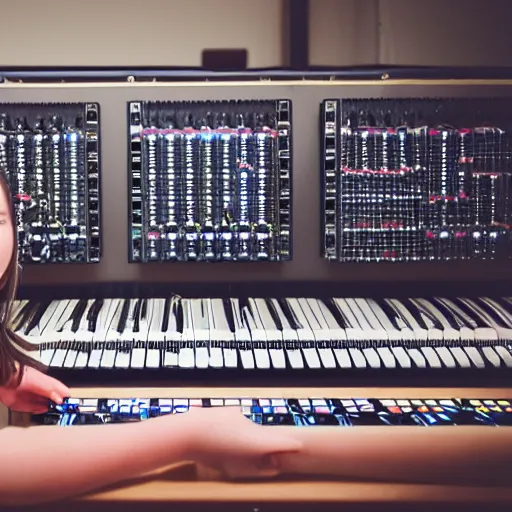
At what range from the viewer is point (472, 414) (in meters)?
1.25

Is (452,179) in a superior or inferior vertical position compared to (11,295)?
superior

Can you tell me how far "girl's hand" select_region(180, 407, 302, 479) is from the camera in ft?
3.89

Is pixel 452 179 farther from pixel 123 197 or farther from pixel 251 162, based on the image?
pixel 123 197

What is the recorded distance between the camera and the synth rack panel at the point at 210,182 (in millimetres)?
1409

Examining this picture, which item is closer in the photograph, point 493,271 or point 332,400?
point 332,400

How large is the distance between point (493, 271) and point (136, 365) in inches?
37.8

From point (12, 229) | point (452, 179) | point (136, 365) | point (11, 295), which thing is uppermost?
point (452, 179)

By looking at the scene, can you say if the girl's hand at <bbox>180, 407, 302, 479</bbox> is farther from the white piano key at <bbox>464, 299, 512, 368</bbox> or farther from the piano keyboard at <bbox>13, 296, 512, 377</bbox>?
the white piano key at <bbox>464, 299, 512, 368</bbox>
